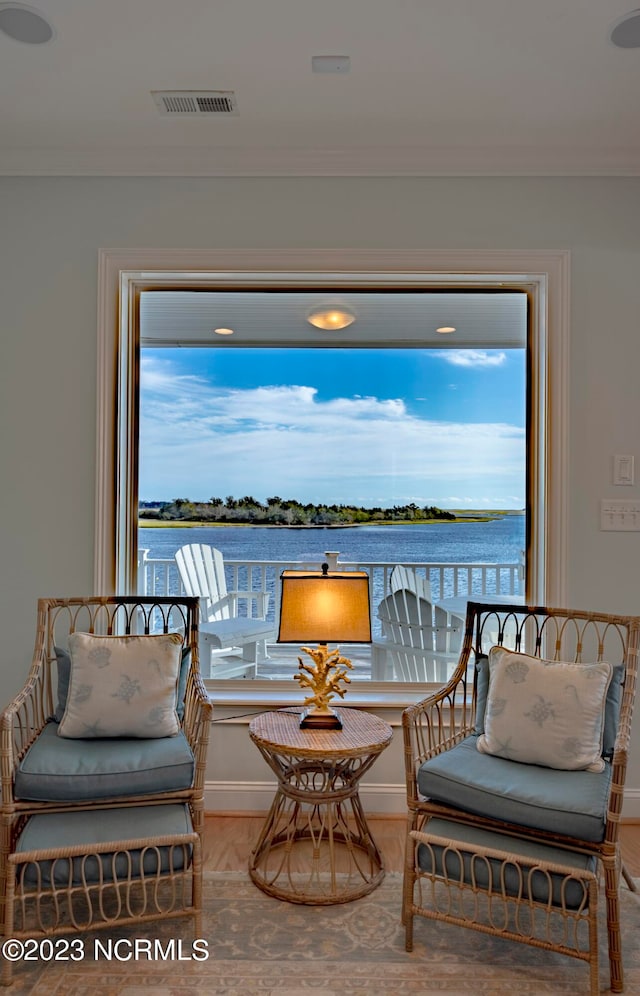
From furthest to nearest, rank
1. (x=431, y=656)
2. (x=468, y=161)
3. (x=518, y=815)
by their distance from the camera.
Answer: (x=431, y=656)
(x=468, y=161)
(x=518, y=815)

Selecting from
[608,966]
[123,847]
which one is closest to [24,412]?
[123,847]

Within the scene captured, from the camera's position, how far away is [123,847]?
6.55 ft

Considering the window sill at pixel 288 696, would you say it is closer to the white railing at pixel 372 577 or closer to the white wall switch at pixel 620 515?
the white railing at pixel 372 577

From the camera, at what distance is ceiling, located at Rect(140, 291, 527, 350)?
318 cm

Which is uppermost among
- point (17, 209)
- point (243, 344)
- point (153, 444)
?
point (17, 209)

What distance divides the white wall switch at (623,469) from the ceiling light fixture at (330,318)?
1322mm

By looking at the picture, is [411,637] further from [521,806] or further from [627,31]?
[627,31]

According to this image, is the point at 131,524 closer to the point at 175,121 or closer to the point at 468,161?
the point at 175,121

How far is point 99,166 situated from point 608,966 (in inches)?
136

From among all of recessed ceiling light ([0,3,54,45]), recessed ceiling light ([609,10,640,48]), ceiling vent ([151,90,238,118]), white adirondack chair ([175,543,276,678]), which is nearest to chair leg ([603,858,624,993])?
white adirondack chair ([175,543,276,678])

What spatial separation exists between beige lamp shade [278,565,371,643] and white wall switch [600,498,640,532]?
1.14 meters

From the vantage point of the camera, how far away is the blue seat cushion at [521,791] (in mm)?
1927

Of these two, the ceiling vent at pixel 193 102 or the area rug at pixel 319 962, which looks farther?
the ceiling vent at pixel 193 102

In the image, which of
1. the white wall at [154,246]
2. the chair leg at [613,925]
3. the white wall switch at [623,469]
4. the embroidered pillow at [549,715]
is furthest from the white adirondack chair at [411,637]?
the chair leg at [613,925]
